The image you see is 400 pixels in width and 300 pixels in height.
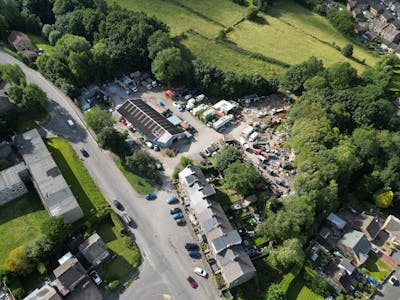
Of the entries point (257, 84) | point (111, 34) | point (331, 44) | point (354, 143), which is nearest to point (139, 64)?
point (111, 34)

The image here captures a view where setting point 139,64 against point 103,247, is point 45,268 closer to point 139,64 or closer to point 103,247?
point 103,247

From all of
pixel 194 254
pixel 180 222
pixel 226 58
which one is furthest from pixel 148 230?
pixel 226 58

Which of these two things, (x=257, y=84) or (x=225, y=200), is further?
(x=257, y=84)

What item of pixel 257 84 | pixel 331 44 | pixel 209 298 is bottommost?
pixel 209 298

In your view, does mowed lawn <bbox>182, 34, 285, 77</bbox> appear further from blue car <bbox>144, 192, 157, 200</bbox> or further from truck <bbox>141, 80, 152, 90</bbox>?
blue car <bbox>144, 192, 157, 200</bbox>

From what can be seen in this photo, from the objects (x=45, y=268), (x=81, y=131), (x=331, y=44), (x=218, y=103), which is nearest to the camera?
(x=45, y=268)

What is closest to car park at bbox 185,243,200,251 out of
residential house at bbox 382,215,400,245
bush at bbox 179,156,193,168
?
bush at bbox 179,156,193,168
